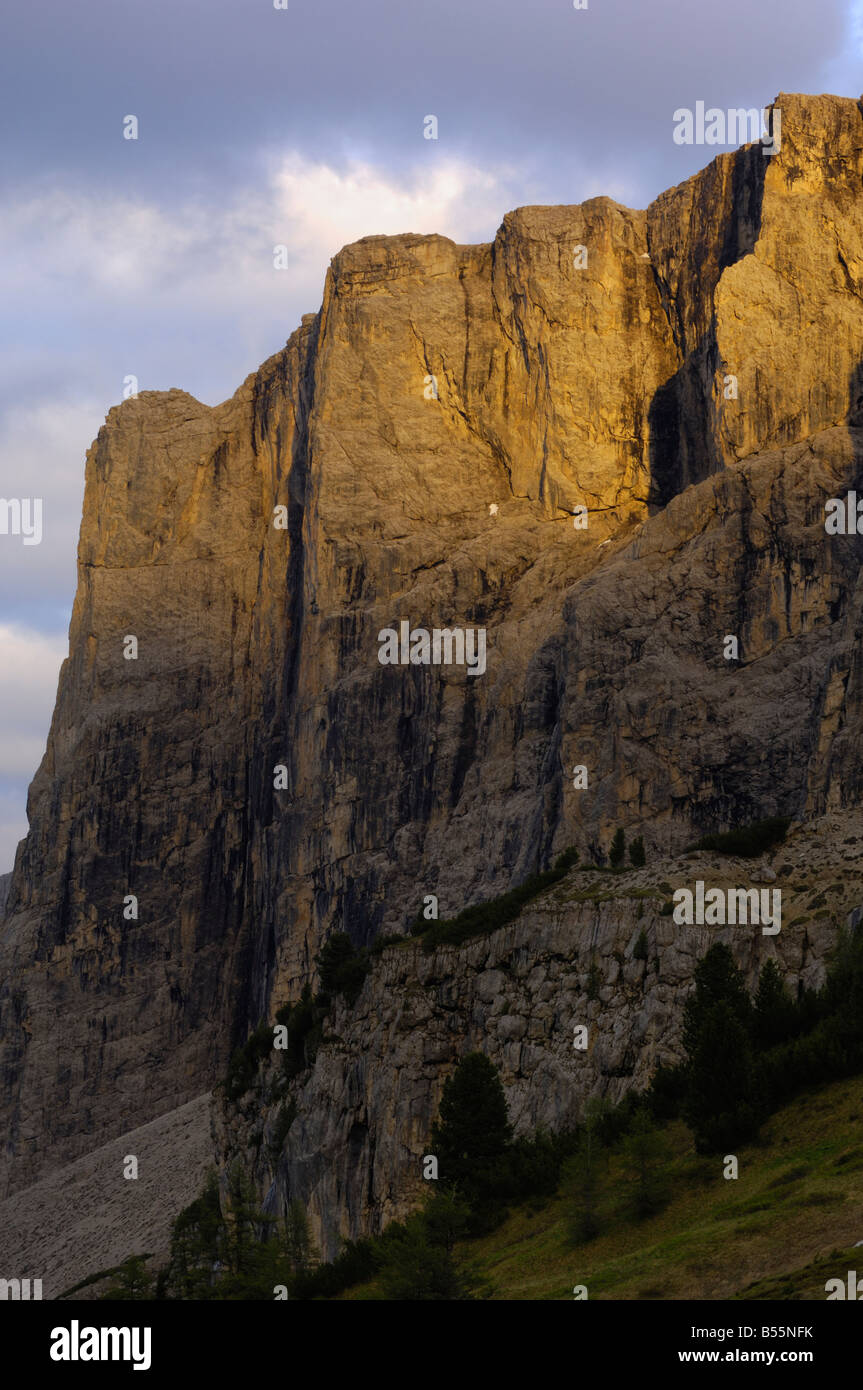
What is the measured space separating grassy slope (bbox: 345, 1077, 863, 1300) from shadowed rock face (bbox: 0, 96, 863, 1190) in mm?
44044

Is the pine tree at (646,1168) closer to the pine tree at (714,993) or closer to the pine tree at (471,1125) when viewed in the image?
the pine tree at (714,993)

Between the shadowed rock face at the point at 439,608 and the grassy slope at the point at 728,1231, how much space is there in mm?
44044

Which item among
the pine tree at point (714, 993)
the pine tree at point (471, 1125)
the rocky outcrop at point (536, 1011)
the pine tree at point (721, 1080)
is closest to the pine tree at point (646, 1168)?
the pine tree at point (721, 1080)

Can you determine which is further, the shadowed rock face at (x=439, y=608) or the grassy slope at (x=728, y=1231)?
the shadowed rock face at (x=439, y=608)

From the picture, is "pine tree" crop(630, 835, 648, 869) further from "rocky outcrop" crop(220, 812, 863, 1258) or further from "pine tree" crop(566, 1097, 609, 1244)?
"pine tree" crop(566, 1097, 609, 1244)

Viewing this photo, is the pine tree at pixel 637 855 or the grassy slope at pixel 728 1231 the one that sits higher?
the pine tree at pixel 637 855

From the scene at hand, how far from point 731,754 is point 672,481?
1481 inches

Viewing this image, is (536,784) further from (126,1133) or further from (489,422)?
(126,1133)

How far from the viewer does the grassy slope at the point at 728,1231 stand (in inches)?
1262

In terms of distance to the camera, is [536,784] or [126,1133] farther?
[126,1133]

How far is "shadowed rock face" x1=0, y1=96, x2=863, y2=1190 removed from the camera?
103m

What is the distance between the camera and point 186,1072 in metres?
142

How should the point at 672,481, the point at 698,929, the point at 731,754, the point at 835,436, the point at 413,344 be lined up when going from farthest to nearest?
the point at 413,344 < the point at 672,481 < the point at 835,436 < the point at 731,754 < the point at 698,929

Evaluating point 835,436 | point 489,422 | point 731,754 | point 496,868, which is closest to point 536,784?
point 496,868
